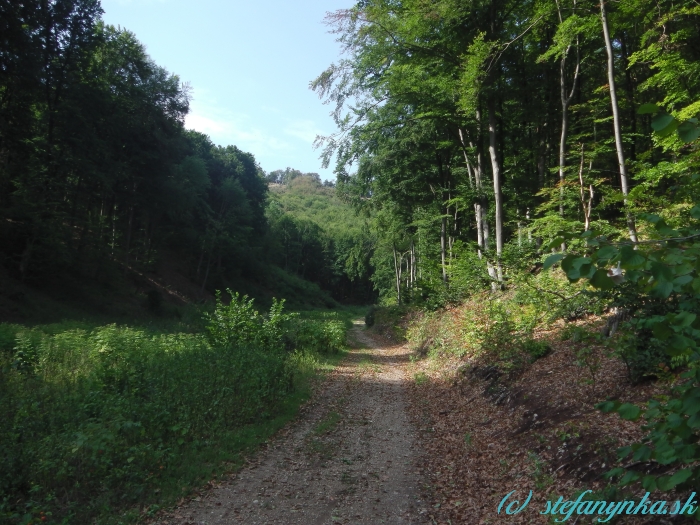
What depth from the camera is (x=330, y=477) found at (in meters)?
6.22

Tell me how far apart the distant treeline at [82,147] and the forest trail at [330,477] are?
66.3 feet

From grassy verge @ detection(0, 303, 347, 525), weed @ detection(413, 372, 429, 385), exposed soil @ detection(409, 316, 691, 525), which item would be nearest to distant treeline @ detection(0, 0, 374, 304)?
grassy verge @ detection(0, 303, 347, 525)

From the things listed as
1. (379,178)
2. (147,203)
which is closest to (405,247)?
(379,178)

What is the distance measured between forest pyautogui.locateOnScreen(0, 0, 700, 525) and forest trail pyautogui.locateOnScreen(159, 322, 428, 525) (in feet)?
1.54

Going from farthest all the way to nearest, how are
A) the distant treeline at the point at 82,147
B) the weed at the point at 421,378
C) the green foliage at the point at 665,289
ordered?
the distant treeline at the point at 82,147
the weed at the point at 421,378
the green foliage at the point at 665,289

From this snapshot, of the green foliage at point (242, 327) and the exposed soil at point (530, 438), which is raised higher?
the green foliage at point (242, 327)

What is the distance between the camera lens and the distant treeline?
22234mm

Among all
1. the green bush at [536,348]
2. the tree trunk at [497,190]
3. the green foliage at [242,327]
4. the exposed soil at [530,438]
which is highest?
the tree trunk at [497,190]

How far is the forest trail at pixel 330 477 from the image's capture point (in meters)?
5.05

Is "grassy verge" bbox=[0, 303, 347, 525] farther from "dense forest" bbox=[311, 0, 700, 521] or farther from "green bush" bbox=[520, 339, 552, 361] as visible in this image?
"green bush" bbox=[520, 339, 552, 361]

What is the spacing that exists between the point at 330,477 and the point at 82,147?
26.6 meters

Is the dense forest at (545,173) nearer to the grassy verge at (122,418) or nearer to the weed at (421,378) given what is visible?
the weed at (421,378)

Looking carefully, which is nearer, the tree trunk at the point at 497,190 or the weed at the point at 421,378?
the weed at the point at 421,378

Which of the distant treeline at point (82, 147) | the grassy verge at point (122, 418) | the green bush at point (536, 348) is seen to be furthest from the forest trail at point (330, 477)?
the distant treeline at point (82, 147)
